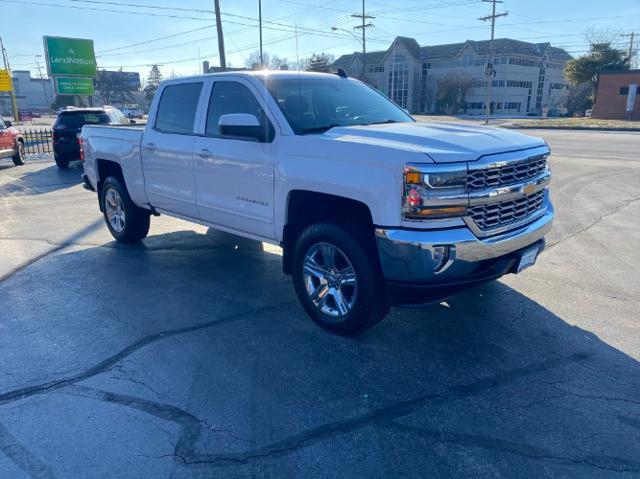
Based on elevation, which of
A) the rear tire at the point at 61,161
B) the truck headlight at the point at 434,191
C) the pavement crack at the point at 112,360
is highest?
the truck headlight at the point at 434,191

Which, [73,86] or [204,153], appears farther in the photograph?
[73,86]

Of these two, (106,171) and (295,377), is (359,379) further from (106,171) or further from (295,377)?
(106,171)

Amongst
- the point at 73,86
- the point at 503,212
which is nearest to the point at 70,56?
the point at 73,86

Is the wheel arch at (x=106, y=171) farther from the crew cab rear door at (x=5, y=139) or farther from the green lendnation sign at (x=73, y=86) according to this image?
the green lendnation sign at (x=73, y=86)

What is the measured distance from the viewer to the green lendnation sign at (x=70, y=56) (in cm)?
3388

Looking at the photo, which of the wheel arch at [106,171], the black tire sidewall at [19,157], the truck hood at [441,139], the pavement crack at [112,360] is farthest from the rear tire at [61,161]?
the truck hood at [441,139]

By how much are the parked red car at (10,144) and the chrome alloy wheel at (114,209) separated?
1055 cm

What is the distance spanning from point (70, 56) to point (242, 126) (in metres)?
37.3

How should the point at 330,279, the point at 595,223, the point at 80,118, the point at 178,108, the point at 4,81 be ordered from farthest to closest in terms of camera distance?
the point at 4,81 → the point at 80,118 → the point at 595,223 → the point at 178,108 → the point at 330,279

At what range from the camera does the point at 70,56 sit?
35125 millimetres

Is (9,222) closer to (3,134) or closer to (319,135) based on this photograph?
(319,135)

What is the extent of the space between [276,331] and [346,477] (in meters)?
1.77

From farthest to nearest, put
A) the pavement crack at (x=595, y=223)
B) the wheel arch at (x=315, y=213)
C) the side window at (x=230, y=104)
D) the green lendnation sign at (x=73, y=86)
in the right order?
the green lendnation sign at (x=73, y=86) → the pavement crack at (x=595, y=223) → the side window at (x=230, y=104) → the wheel arch at (x=315, y=213)

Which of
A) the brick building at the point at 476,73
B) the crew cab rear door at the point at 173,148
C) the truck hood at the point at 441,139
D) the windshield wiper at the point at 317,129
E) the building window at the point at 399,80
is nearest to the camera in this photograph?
the truck hood at the point at 441,139
